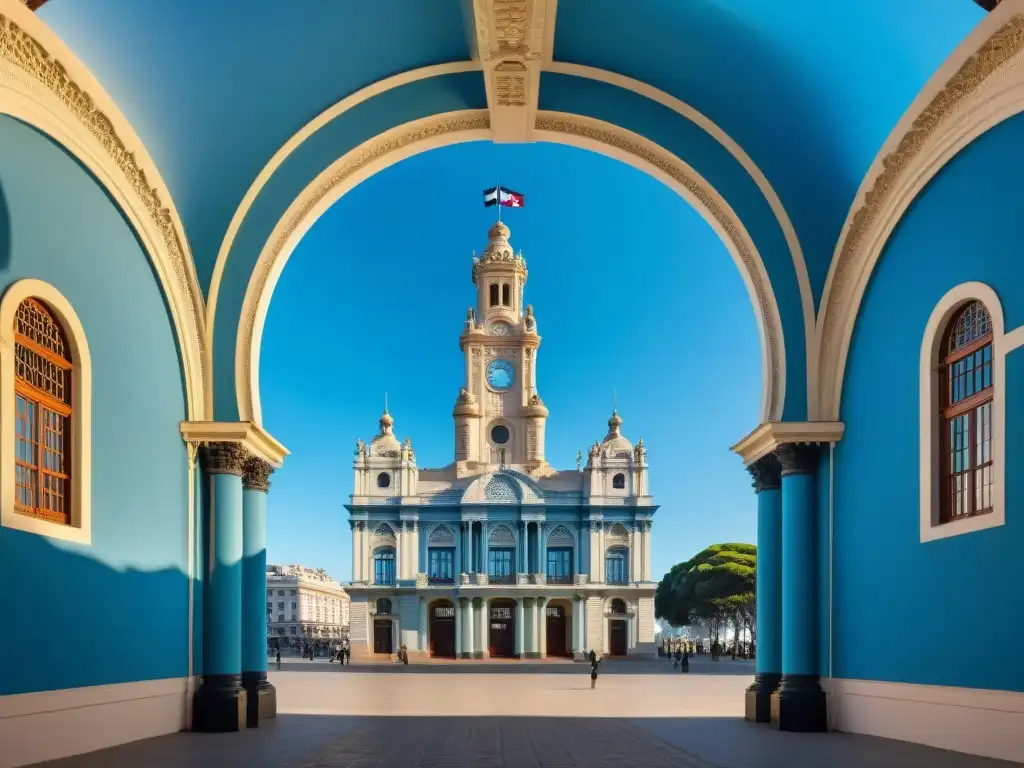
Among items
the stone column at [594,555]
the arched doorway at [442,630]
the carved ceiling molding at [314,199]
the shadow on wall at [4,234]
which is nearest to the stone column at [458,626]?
the arched doorway at [442,630]

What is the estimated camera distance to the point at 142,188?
13445 mm

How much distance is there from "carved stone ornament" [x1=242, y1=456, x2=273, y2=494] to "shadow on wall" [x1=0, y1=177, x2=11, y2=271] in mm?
5828

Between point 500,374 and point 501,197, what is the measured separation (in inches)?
1187

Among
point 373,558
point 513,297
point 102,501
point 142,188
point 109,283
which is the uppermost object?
point 513,297

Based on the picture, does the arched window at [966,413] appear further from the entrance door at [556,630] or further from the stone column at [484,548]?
the entrance door at [556,630]

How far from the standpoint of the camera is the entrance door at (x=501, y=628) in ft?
214

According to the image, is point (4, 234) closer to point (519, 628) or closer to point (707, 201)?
point (707, 201)

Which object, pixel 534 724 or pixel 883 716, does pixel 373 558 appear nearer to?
pixel 534 724

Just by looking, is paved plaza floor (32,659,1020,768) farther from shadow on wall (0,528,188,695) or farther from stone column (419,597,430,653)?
stone column (419,597,430,653)

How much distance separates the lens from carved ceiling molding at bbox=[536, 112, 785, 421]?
15.2m

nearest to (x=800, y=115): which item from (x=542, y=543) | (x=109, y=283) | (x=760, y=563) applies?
(x=760, y=563)

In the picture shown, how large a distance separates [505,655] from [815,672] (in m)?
51.9

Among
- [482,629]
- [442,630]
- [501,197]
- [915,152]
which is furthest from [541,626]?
[915,152]

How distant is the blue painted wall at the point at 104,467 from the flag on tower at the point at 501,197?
25.9 m
